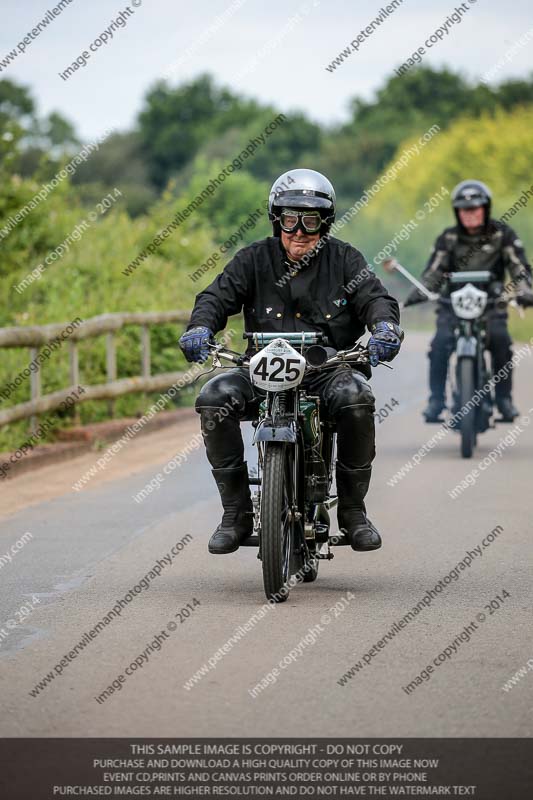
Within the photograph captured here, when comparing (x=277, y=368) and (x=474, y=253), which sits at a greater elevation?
(x=277, y=368)

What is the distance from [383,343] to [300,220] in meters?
0.85

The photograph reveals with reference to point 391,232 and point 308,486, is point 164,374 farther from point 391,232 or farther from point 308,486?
point 391,232

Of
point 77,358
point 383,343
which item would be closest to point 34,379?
point 77,358

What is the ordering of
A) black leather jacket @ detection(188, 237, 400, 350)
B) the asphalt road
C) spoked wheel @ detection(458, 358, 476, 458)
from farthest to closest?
spoked wheel @ detection(458, 358, 476, 458)
black leather jacket @ detection(188, 237, 400, 350)
the asphalt road

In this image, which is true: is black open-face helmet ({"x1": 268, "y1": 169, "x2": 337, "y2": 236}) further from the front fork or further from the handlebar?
the front fork

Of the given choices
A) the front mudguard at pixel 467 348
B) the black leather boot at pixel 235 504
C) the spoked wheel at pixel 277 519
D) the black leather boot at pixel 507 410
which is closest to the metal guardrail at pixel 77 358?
the front mudguard at pixel 467 348

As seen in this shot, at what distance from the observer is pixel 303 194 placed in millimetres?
7832

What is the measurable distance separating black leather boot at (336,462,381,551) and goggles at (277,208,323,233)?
118 cm

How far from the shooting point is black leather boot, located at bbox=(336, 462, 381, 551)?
7.90 m

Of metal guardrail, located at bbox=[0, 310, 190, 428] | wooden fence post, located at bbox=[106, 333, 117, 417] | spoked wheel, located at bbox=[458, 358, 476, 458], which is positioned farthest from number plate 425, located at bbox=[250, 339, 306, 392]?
wooden fence post, located at bbox=[106, 333, 117, 417]

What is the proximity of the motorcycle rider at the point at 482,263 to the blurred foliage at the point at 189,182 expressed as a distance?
3.95 metres

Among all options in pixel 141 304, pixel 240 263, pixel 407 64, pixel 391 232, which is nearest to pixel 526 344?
pixel 407 64

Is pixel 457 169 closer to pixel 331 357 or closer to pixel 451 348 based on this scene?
pixel 451 348

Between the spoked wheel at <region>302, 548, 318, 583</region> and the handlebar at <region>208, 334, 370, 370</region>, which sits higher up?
the handlebar at <region>208, 334, 370, 370</region>
